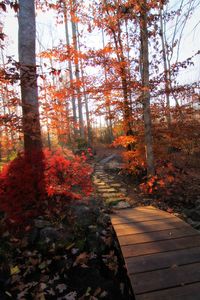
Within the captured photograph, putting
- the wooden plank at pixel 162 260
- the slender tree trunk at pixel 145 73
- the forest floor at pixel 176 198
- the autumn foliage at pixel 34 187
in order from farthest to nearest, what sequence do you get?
the slender tree trunk at pixel 145 73, the forest floor at pixel 176 198, the autumn foliage at pixel 34 187, the wooden plank at pixel 162 260

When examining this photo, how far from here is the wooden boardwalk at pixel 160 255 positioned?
2.17m

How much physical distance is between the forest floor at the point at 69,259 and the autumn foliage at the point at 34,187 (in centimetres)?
24

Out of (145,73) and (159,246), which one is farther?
(145,73)

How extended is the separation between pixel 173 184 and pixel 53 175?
Result: 3.81 m

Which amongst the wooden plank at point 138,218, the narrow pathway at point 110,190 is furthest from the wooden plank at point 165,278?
the narrow pathway at point 110,190

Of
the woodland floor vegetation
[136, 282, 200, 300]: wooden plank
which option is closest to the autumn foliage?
the woodland floor vegetation

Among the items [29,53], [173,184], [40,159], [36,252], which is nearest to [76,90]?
[29,53]

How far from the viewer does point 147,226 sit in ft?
11.9

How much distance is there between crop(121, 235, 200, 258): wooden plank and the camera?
285 centimetres

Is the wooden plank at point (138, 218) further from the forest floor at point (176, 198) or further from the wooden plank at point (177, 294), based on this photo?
the wooden plank at point (177, 294)

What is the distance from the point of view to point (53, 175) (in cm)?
445

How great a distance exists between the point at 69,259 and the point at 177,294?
1988 millimetres

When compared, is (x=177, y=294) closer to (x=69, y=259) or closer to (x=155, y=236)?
(x=155, y=236)

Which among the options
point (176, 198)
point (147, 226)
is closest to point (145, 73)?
point (176, 198)
